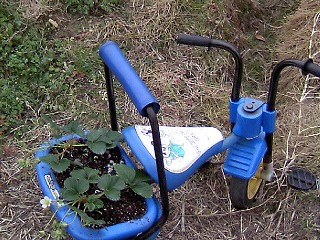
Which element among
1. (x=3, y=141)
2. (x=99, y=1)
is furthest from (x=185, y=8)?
(x=3, y=141)

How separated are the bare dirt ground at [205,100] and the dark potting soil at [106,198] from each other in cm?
17

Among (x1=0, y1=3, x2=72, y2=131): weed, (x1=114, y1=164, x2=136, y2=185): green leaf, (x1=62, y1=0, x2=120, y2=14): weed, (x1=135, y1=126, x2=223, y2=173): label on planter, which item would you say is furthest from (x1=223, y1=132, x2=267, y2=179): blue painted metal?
(x1=62, y1=0, x2=120, y2=14): weed

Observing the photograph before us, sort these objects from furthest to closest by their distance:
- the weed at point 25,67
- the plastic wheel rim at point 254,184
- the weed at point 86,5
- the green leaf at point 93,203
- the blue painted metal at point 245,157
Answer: the weed at point 86,5 < the weed at point 25,67 < the plastic wheel rim at point 254,184 < the blue painted metal at point 245,157 < the green leaf at point 93,203

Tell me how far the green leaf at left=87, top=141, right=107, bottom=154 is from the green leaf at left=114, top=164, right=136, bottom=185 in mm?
76

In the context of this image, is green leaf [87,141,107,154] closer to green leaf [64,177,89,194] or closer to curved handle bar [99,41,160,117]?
green leaf [64,177,89,194]

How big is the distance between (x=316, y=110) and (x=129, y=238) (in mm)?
1294

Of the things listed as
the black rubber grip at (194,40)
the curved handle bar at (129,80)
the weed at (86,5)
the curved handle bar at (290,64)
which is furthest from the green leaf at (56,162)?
the weed at (86,5)

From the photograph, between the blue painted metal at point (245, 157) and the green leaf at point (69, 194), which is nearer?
the green leaf at point (69, 194)

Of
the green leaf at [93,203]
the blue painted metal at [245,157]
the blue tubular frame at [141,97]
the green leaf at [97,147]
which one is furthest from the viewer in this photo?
the blue painted metal at [245,157]

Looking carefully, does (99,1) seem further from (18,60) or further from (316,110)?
(316,110)

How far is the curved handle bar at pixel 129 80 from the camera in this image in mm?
1542

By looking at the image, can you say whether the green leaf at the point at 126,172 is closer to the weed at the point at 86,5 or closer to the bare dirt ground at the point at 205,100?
the bare dirt ground at the point at 205,100

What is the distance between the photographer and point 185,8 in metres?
3.04

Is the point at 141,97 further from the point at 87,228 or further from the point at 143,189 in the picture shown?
the point at 87,228
